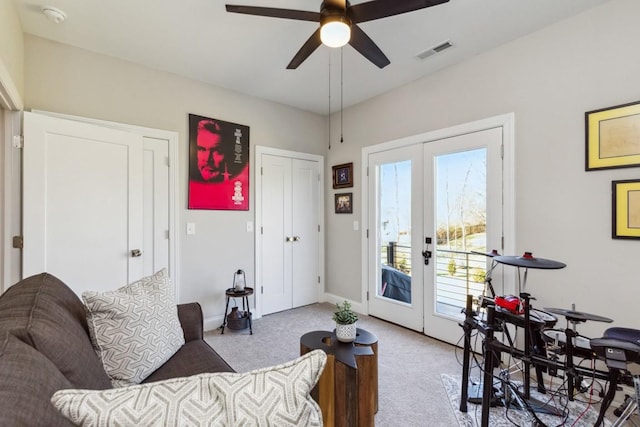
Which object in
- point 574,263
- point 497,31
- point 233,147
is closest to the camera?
point 574,263

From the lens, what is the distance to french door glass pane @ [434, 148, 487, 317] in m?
2.70

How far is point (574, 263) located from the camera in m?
2.17

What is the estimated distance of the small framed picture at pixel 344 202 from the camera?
394 centimetres

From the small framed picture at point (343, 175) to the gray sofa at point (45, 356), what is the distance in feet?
9.28

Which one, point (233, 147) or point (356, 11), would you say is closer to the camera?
point (356, 11)

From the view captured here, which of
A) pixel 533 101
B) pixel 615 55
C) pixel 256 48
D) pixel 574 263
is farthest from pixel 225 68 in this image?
pixel 574 263

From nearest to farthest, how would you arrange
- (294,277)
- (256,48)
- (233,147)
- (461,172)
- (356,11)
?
(356,11) < (256,48) < (461,172) < (233,147) < (294,277)

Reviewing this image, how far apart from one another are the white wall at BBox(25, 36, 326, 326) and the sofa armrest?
1345 mm

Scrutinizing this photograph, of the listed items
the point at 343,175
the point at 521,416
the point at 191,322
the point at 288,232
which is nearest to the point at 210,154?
the point at 288,232

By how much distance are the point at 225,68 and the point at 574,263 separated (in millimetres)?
3479

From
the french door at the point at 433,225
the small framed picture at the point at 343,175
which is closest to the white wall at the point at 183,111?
the small framed picture at the point at 343,175

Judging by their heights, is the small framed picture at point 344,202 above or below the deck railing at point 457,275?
above

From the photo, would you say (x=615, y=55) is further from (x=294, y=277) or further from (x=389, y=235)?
(x=294, y=277)

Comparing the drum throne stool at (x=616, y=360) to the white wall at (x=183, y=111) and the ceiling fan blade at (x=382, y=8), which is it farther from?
the white wall at (x=183, y=111)
